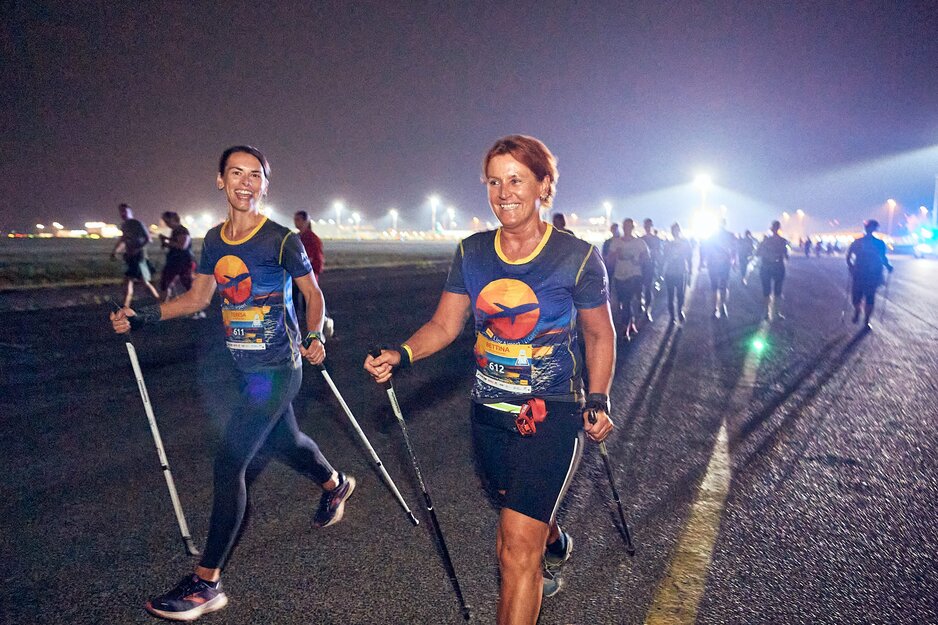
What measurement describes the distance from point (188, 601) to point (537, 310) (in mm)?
2219

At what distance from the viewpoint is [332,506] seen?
4.14 m

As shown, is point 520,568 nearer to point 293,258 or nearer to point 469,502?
point 469,502

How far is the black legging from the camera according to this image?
3.27 metres

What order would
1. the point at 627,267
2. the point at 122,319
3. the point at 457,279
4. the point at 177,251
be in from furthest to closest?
the point at 177,251
the point at 627,267
the point at 122,319
the point at 457,279

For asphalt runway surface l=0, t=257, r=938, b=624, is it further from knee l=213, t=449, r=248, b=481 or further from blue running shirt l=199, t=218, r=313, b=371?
blue running shirt l=199, t=218, r=313, b=371

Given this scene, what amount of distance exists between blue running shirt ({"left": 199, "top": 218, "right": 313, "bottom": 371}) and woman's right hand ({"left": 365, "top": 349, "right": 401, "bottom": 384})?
3.60 ft

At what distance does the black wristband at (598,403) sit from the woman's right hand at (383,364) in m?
0.85

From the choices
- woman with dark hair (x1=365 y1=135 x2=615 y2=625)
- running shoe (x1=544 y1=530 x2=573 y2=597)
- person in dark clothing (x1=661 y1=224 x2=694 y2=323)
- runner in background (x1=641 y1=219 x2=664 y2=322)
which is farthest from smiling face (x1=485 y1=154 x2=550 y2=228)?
person in dark clothing (x1=661 y1=224 x2=694 y2=323)

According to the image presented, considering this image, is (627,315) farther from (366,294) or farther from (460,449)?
(366,294)

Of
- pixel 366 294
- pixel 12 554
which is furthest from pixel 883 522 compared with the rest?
pixel 366 294

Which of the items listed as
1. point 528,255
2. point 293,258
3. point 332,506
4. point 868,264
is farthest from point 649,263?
point 528,255

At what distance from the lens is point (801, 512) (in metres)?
4.27

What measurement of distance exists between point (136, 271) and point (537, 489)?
45.2ft

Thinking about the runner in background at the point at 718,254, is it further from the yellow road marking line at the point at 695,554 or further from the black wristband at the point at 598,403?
the black wristband at the point at 598,403
